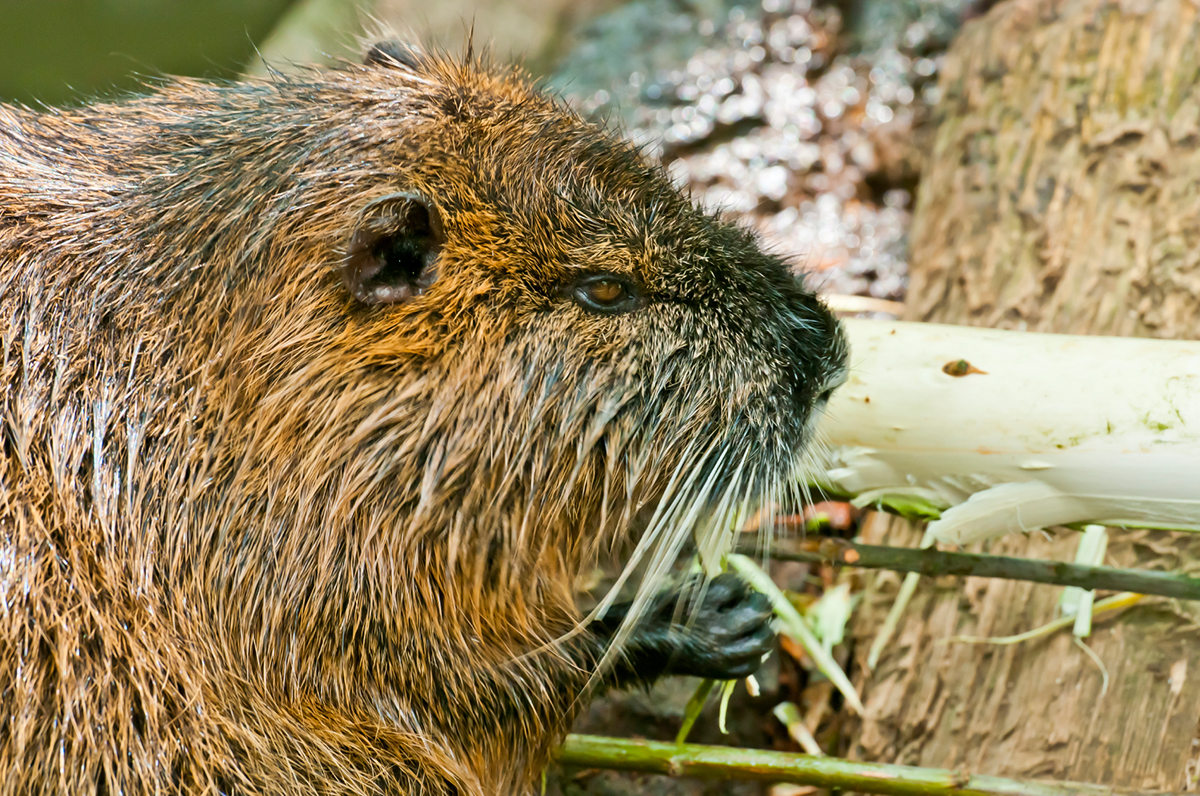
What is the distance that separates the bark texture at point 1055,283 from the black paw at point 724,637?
71 centimetres

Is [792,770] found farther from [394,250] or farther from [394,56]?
[394,56]

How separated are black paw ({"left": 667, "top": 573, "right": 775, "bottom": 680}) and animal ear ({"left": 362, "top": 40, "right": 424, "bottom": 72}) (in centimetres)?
140

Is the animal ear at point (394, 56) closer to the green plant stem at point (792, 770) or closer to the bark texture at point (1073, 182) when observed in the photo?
the green plant stem at point (792, 770)

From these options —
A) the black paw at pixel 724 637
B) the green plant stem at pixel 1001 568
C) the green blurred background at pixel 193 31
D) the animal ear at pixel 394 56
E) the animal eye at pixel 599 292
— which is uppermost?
the green blurred background at pixel 193 31

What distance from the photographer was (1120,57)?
3.58 m

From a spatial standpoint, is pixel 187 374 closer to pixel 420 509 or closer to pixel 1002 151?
pixel 420 509

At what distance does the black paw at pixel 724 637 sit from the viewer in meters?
2.37

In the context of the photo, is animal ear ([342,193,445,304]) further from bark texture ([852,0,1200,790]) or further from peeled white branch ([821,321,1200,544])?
bark texture ([852,0,1200,790])

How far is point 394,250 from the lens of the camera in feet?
Result: 6.31

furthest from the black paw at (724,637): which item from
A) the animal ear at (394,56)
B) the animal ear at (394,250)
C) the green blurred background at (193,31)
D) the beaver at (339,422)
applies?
the green blurred background at (193,31)

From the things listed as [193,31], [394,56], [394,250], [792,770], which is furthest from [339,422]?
[193,31]

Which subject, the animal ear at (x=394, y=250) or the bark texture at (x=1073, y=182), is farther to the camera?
the bark texture at (x=1073, y=182)

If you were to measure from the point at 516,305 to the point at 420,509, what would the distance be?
0.43 m

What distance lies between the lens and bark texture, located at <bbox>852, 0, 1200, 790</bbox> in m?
2.52
